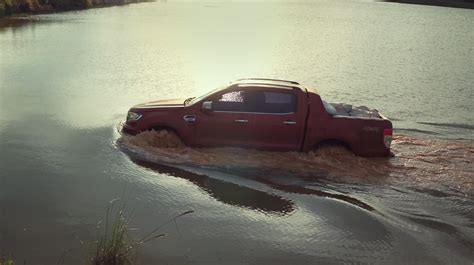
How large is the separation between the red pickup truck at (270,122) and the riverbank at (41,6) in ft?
160

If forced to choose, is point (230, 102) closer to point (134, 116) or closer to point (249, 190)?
point (134, 116)

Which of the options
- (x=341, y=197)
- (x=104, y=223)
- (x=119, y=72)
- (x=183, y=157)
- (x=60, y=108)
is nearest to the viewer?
(x=104, y=223)

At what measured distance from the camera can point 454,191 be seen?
33.8ft

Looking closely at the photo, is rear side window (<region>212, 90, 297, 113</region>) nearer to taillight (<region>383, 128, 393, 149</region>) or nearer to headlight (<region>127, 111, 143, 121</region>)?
headlight (<region>127, 111, 143, 121</region>)

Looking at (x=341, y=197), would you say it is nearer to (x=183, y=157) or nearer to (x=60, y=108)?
(x=183, y=157)

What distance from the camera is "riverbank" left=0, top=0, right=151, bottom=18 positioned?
56.0m

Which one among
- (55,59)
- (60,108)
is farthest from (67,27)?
(60,108)

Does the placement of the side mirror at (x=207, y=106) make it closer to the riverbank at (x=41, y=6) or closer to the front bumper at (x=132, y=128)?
the front bumper at (x=132, y=128)

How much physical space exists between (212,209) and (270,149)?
2839mm

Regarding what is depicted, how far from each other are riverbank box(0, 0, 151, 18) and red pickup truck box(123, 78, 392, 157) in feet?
160

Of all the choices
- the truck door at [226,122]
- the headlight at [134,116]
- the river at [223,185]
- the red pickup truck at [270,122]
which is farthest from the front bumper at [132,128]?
the truck door at [226,122]

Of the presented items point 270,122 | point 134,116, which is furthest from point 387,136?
point 134,116

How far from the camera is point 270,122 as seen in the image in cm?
1098

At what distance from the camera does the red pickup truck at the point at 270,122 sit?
1099cm
